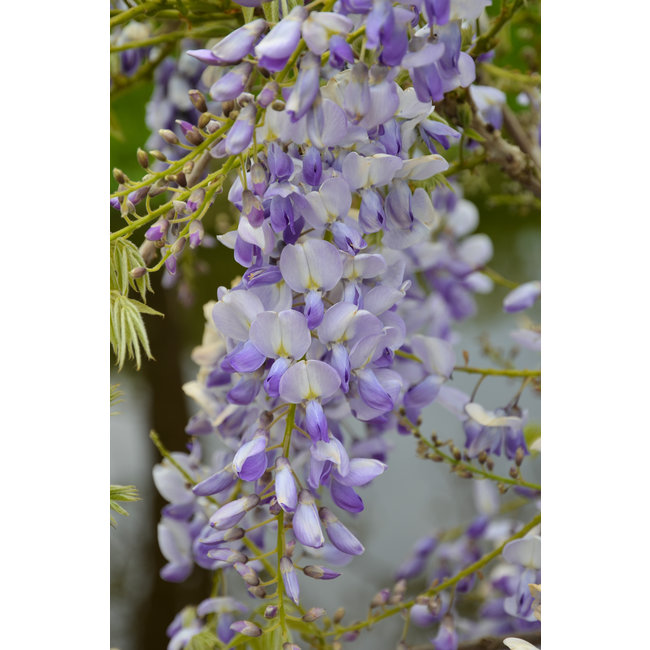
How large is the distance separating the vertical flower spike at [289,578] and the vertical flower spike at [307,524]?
34 mm

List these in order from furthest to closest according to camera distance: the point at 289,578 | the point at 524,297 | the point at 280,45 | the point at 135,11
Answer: the point at 524,297
the point at 135,11
the point at 289,578
the point at 280,45

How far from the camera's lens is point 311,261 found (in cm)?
52

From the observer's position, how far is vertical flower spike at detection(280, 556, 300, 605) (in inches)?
20.8

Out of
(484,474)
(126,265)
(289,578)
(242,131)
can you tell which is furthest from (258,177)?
(484,474)

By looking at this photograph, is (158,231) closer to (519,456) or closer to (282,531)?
(282,531)

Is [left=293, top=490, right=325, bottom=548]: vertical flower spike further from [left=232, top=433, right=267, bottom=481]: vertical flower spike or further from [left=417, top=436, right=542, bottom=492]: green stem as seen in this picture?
[left=417, top=436, right=542, bottom=492]: green stem

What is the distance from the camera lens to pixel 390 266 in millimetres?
630

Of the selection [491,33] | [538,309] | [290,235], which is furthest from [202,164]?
[538,309]

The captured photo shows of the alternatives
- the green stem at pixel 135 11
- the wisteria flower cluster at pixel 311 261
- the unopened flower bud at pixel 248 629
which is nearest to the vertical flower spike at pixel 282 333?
the wisteria flower cluster at pixel 311 261

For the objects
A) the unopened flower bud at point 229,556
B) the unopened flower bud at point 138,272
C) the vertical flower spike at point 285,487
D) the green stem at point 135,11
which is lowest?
the unopened flower bud at point 229,556

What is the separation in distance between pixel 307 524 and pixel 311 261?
17 centimetres

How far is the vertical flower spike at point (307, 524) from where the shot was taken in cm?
51

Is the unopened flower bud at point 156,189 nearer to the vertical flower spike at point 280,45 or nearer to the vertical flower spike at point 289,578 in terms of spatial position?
the vertical flower spike at point 280,45
